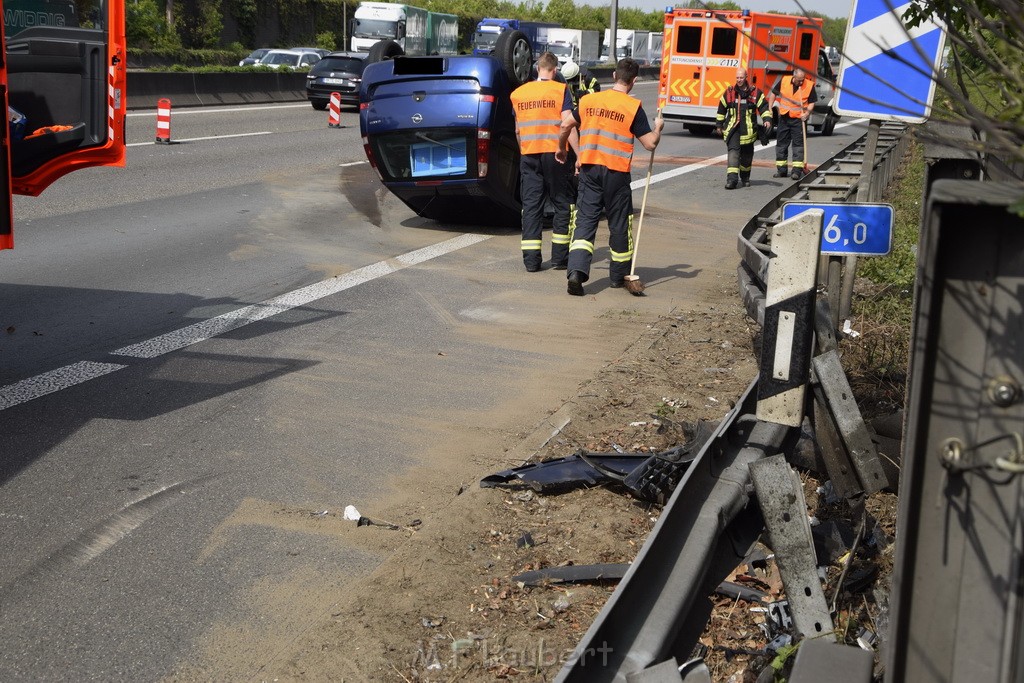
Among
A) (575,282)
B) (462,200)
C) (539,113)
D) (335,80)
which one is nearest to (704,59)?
(335,80)

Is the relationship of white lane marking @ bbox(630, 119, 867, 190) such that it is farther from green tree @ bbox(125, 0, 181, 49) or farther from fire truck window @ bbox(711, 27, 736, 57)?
green tree @ bbox(125, 0, 181, 49)

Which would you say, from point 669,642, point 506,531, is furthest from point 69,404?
point 669,642

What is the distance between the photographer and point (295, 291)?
9469 millimetres

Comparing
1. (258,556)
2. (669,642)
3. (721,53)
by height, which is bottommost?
(258,556)

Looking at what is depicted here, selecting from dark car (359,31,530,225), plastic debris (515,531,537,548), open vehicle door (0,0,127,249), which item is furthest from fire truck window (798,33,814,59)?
plastic debris (515,531,537,548)

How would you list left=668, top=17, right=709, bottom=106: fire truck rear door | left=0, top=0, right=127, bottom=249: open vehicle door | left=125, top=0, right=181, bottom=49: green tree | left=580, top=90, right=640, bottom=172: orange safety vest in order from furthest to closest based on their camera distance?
left=125, top=0, right=181, bottom=49: green tree < left=668, top=17, right=709, bottom=106: fire truck rear door < left=580, top=90, right=640, bottom=172: orange safety vest < left=0, top=0, right=127, bottom=249: open vehicle door

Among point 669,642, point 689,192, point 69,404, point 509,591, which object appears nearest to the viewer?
point 669,642

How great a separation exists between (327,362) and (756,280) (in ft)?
9.13

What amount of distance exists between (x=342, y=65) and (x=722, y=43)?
10293 millimetres

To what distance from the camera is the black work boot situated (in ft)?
31.9

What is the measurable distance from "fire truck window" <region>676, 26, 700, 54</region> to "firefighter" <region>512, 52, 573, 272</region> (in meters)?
17.1

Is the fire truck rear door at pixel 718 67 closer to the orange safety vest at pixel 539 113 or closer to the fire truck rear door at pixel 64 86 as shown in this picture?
the orange safety vest at pixel 539 113

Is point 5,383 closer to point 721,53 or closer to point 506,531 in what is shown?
point 506,531

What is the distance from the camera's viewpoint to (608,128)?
379 inches
